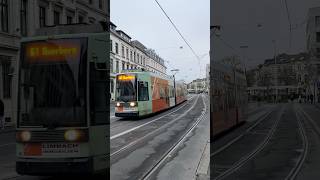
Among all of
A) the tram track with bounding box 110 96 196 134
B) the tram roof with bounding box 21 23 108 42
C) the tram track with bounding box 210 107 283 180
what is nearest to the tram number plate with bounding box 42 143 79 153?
the tram track with bounding box 110 96 196 134

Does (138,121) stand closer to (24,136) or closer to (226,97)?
(226,97)

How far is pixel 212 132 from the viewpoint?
6070 mm

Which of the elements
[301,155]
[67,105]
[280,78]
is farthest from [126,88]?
[301,155]

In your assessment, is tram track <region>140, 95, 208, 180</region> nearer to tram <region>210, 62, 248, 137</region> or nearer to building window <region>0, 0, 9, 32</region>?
tram <region>210, 62, 248, 137</region>

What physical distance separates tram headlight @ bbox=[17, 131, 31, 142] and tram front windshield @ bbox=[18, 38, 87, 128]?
141 millimetres

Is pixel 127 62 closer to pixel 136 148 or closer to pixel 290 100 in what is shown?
pixel 136 148

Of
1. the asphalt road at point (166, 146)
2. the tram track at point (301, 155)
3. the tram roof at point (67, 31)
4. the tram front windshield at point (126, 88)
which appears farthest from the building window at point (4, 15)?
the tram track at point (301, 155)

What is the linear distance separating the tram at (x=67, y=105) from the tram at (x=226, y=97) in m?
1.52

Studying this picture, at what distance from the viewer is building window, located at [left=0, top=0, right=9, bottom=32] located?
711 inches

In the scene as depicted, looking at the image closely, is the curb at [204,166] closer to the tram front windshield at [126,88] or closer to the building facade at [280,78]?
the building facade at [280,78]

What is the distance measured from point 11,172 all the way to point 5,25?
11099mm

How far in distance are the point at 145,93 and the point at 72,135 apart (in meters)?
1.13

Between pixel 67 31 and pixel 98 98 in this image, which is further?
pixel 67 31

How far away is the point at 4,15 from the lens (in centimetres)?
1880
